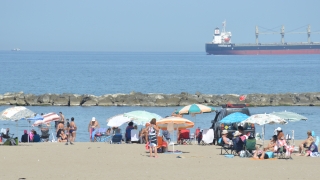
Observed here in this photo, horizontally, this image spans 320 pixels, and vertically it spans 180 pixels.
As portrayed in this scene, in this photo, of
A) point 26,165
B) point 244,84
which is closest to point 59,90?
point 244,84

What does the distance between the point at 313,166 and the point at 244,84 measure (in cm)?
5092

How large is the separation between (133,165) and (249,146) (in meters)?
2.93

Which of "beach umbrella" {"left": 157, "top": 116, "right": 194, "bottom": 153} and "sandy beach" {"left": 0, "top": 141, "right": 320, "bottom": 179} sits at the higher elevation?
"beach umbrella" {"left": 157, "top": 116, "right": 194, "bottom": 153}

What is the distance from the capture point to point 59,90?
185 feet

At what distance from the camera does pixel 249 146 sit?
47.4 feet

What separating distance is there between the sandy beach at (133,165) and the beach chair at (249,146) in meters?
0.42

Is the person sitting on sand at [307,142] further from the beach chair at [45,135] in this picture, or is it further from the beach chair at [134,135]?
the beach chair at [45,135]

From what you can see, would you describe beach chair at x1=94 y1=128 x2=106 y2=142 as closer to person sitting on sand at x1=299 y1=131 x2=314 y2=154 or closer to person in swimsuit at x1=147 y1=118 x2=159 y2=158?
person in swimsuit at x1=147 y1=118 x2=159 y2=158

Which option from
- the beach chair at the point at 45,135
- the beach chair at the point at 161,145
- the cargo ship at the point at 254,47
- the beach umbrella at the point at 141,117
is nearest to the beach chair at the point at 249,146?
the beach chair at the point at 161,145

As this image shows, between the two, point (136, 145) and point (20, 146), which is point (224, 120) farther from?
point (20, 146)

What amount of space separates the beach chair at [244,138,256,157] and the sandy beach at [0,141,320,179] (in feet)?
1.39

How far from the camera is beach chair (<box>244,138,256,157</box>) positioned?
14.4 m

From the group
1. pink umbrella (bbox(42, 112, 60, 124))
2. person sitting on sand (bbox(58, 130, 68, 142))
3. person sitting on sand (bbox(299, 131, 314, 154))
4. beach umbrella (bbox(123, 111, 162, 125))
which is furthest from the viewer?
pink umbrella (bbox(42, 112, 60, 124))

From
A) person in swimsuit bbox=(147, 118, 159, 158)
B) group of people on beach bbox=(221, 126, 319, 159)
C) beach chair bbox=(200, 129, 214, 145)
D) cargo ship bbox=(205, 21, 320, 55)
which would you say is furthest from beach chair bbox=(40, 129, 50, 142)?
cargo ship bbox=(205, 21, 320, 55)
